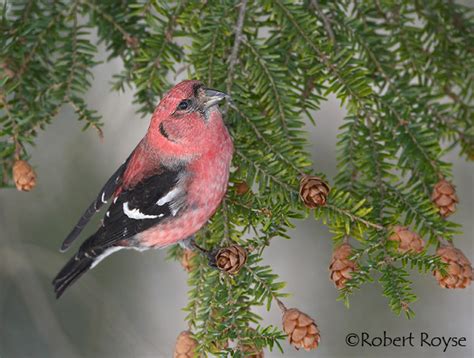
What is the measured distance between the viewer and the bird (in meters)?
1.80

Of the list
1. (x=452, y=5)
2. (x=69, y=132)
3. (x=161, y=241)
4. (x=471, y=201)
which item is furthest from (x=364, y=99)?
(x=69, y=132)

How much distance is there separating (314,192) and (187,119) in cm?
64

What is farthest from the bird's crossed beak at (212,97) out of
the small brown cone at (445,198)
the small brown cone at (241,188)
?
the small brown cone at (445,198)

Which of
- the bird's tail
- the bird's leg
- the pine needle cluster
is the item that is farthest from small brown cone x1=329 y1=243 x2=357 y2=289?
the bird's tail

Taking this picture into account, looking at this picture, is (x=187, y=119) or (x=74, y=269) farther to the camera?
(x=74, y=269)

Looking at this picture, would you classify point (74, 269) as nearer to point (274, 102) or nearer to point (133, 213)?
point (133, 213)

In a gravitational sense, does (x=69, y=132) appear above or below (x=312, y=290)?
above

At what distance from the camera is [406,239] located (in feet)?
4.92

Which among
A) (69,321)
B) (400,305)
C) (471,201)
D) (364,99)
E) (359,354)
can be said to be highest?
(364,99)

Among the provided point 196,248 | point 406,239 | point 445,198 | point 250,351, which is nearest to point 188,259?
point 196,248

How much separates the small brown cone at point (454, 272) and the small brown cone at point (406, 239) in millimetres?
62

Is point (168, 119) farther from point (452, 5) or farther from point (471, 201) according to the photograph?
point (471, 201)

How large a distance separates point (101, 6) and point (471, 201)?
2.17 meters

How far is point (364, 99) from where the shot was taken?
1706 millimetres
